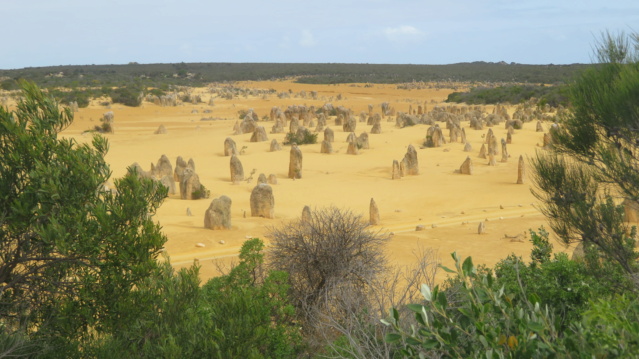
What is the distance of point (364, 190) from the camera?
761 inches

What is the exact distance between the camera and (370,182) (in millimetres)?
20609

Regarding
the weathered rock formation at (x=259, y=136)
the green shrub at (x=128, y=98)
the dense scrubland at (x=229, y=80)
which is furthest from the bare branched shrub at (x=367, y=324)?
the green shrub at (x=128, y=98)

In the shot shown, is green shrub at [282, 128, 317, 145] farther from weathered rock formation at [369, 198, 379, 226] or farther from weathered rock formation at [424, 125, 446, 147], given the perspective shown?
weathered rock formation at [369, 198, 379, 226]

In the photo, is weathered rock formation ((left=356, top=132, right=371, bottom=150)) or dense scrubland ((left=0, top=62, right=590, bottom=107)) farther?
dense scrubland ((left=0, top=62, right=590, bottom=107))

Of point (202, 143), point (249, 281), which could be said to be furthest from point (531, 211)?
point (202, 143)

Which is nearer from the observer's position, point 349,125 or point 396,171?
point 396,171

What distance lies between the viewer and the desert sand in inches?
501

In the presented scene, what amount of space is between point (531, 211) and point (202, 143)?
16372 mm

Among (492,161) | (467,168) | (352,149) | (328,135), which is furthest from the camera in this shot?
(328,135)

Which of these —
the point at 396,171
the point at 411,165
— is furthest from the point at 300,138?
the point at 396,171

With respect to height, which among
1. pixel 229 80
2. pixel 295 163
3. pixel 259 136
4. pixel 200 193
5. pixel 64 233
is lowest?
pixel 200 193

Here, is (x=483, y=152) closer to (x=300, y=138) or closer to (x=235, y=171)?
(x=300, y=138)

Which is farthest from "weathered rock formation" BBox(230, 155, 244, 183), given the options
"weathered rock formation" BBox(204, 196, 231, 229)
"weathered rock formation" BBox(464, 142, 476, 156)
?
"weathered rock formation" BBox(464, 142, 476, 156)

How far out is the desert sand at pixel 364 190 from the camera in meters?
12.7
